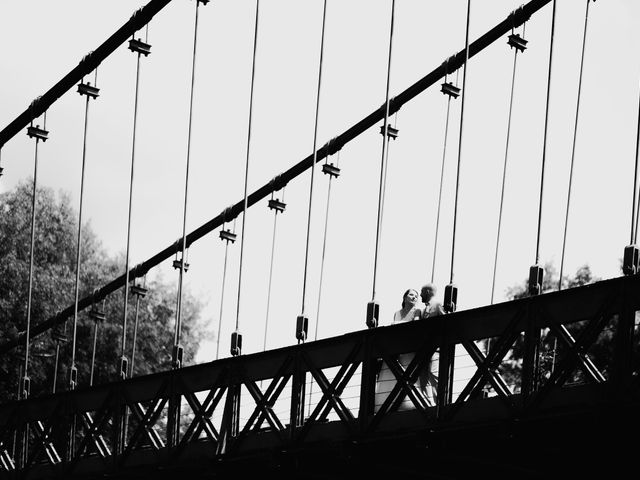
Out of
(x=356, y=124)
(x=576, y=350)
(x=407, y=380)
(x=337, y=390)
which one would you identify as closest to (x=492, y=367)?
(x=576, y=350)

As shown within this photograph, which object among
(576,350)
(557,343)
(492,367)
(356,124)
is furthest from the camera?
(557,343)

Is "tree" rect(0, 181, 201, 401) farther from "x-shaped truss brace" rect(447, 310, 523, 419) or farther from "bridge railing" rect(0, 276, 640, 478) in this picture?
"x-shaped truss brace" rect(447, 310, 523, 419)

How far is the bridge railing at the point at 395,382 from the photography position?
16062mm

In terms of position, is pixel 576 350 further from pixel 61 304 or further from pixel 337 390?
pixel 61 304

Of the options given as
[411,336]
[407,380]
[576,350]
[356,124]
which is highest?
[356,124]

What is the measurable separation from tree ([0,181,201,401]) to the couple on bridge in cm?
2617

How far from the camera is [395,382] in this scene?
61.3 feet

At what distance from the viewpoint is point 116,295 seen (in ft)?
157

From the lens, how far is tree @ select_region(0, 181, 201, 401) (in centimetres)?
4556

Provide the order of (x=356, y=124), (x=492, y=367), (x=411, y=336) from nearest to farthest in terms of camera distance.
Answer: (x=492, y=367) < (x=411, y=336) < (x=356, y=124)

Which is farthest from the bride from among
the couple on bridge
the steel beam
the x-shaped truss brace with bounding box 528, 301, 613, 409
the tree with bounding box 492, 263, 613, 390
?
the tree with bounding box 492, 263, 613, 390

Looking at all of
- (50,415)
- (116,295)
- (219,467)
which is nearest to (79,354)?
(116,295)

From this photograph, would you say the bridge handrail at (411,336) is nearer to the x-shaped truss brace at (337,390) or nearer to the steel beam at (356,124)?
the x-shaped truss brace at (337,390)

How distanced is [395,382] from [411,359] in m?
0.49
